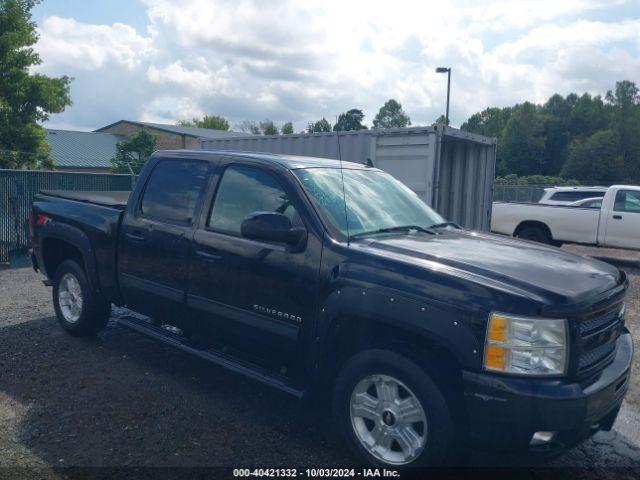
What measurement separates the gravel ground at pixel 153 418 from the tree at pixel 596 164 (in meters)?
60.4

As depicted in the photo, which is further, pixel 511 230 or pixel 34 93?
pixel 34 93

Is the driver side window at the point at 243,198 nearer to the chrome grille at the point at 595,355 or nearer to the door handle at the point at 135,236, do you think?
the door handle at the point at 135,236

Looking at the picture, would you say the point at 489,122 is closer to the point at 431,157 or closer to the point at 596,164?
the point at 596,164

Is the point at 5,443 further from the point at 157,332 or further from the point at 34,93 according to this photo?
the point at 34,93

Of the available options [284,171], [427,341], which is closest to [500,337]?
[427,341]

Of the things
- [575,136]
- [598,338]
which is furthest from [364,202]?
[575,136]

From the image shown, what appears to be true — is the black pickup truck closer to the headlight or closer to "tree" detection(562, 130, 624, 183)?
the headlight

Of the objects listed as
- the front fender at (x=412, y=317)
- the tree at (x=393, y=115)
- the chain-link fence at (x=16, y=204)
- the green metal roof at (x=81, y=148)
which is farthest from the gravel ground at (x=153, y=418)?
the tree at (x=393, y=115)

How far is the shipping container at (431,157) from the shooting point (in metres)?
9.67

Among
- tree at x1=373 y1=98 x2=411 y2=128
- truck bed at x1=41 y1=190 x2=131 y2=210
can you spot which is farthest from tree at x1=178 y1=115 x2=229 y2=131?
truck bed at x1=41 y1=190 x2=131 y2=210

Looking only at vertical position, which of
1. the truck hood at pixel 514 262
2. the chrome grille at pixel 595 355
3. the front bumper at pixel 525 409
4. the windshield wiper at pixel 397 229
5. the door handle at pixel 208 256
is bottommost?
the front bumper at pixel 525 409

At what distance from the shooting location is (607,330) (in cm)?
343

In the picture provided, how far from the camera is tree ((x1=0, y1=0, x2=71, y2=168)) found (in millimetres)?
22516

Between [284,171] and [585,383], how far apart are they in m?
2.35
